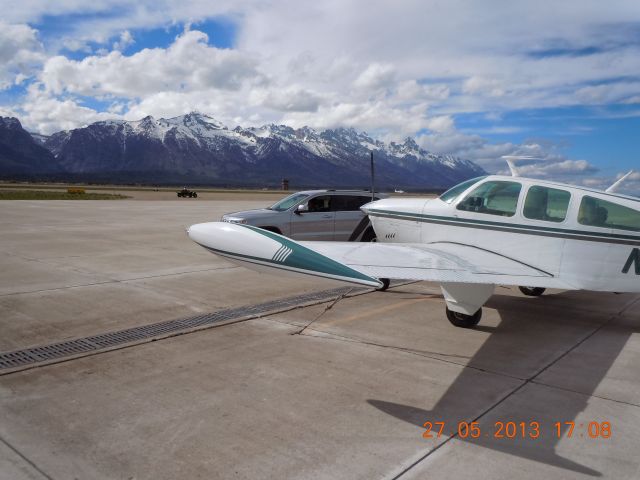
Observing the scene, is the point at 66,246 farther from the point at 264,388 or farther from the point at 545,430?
the point at 545,430

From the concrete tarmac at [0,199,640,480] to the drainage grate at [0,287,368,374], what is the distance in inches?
9.4

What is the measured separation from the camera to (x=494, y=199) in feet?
25.3

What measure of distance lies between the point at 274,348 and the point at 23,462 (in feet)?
9.92

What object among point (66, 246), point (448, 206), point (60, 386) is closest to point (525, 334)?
point (448, 206)

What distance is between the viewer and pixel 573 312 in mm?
8625

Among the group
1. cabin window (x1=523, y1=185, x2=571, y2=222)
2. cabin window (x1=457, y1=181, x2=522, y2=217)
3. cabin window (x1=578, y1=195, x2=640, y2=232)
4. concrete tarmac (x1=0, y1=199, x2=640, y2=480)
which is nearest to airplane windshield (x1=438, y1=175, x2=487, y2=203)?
cabin window (x1=457, y1=181, x2=522, y2=217)

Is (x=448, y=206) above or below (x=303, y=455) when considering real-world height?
above

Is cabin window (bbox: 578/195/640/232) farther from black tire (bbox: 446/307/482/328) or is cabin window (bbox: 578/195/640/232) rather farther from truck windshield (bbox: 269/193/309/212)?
truck windshield (bbox: 269/193/309/212)

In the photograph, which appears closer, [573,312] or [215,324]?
[215,324]

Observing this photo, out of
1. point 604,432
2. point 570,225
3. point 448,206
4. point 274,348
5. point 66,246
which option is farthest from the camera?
point 66,246

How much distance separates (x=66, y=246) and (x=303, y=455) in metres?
12.6

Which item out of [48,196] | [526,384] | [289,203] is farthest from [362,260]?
[48,196]

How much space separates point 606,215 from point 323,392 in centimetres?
472

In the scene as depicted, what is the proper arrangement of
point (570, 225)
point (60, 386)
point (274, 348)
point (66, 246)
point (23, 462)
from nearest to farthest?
point (23, 462) → point (60, 386) → point (274, 348) → point (570, 225) → point (66, 246)
